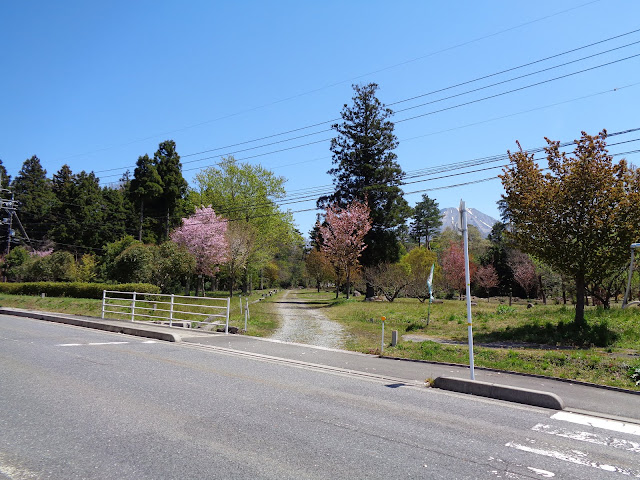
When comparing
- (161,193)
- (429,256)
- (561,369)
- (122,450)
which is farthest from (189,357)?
(161,193)

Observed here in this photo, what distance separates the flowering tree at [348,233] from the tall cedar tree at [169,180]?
28.1 metres

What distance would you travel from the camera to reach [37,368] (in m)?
8.43

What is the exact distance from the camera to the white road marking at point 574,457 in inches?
175

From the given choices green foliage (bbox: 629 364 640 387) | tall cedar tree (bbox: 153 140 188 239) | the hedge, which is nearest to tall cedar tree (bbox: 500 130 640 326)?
green foliage (bbox: 629 364 640 387)

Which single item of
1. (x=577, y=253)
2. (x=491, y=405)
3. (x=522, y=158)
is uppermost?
(x=522, y=158)

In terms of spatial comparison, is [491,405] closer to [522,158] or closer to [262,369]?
[262,369]

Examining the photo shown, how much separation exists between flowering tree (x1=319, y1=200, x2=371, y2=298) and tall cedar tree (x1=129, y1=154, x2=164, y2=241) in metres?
29.2

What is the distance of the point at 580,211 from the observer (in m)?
15.2

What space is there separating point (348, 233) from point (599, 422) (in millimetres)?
33347

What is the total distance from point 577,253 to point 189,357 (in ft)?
44.1

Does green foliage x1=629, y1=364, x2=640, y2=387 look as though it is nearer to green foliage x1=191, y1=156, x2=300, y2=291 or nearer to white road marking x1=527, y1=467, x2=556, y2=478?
white road marking x1=527, y1=467, x2=556, y2=478

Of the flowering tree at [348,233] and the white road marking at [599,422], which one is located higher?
the flowering tree at [348,233]

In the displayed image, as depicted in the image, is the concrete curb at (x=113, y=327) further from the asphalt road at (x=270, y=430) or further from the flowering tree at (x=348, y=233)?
the flowering tree at (x=348, y=233)

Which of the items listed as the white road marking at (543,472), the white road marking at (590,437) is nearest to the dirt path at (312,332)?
the white road marking at (590,437)
